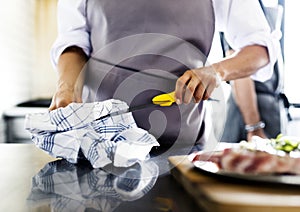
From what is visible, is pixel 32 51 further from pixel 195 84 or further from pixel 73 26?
pixel 195 84

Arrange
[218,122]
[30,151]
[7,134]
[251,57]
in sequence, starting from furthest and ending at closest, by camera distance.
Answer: [7,134] → [218,122] → [251,57] → [30,151]

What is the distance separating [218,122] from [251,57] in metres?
0.85

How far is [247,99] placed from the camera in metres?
2.16

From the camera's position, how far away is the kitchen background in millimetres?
2260

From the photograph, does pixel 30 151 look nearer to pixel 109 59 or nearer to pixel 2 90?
pixel 109 59

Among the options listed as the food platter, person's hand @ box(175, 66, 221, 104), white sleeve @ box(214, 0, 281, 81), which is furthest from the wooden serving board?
white sleeve @ box(214, 0, 281, 81)

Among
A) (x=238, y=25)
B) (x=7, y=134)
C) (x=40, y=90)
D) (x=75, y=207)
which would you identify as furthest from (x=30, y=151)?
(x=40, y=90)

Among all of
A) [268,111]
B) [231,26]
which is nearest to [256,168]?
[231,26]

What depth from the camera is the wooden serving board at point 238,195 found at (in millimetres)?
411

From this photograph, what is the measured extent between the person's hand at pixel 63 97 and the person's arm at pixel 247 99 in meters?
1.30

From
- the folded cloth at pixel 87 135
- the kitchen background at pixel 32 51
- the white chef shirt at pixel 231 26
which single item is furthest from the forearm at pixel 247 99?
the folded cloth at pixel 87 135

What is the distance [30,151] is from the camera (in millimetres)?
850

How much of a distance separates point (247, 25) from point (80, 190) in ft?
2.13

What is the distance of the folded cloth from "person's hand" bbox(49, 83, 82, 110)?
0.57 ft
